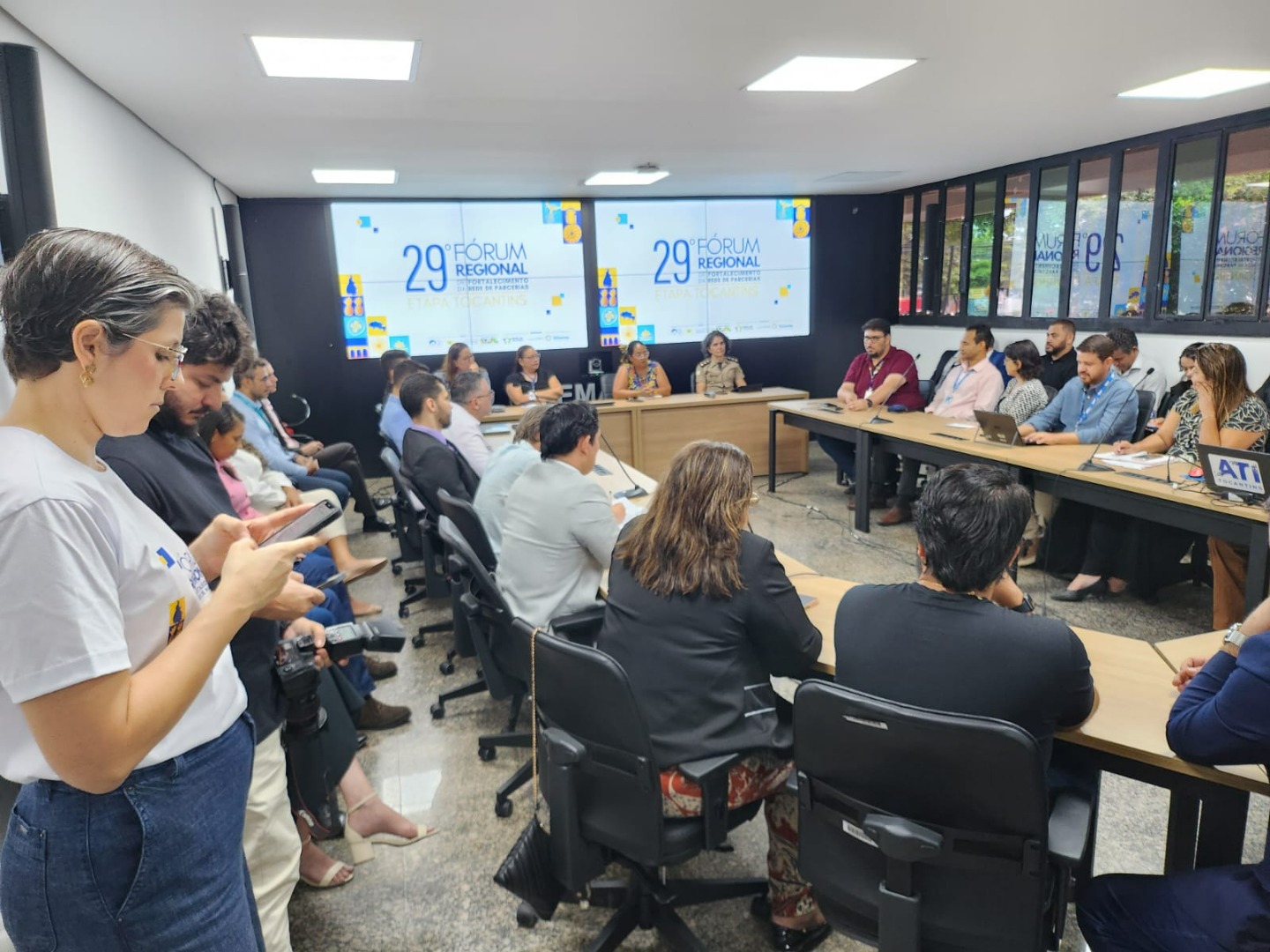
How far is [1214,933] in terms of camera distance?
123 cm

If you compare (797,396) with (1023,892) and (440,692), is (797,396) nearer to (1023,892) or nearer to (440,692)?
(440,692)

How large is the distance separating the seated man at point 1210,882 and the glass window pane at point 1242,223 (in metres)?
4.76

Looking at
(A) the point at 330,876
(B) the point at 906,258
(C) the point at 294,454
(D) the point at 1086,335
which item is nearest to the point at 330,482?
(C) the point at 294,454

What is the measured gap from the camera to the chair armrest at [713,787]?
1.58m

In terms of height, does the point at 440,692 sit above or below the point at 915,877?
below

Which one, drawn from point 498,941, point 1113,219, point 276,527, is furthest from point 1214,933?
point 1113,219

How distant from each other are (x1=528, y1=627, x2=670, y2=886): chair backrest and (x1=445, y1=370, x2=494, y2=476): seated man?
2.39m

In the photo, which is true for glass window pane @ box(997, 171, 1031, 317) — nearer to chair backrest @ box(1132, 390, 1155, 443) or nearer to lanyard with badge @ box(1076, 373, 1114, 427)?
chair backrest @ box(1132, 390, 1155, 443)

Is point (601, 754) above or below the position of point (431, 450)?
below

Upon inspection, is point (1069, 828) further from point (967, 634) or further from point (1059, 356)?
point (1059, 356)

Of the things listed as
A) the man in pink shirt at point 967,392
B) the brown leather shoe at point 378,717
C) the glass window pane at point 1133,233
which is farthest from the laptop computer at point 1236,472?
the brown leather shoe at point 378,717

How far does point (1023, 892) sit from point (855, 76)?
11.0 ft

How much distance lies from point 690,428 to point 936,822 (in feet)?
17.3

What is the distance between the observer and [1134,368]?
213 inches
